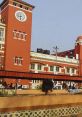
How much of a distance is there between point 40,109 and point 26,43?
41155 millimetres

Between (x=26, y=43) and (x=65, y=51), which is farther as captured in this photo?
(x=65, y=51)

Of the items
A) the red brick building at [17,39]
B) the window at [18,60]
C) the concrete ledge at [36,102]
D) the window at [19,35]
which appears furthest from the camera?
the window at [19,35]

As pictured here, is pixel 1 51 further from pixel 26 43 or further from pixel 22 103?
pixel 22 103

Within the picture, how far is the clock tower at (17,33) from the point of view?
170ft

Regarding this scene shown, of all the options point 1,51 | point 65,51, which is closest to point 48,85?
point 1,51

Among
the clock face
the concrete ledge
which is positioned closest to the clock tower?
the clock face

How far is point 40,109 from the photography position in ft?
45.6

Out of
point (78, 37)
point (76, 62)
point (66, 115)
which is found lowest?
Answer: point (66, 115)

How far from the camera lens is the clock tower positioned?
170ft

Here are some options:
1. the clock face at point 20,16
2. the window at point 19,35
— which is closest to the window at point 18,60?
the window at point 19,35

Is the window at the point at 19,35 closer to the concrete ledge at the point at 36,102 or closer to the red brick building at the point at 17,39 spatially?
the red brick building at the point at 17,39

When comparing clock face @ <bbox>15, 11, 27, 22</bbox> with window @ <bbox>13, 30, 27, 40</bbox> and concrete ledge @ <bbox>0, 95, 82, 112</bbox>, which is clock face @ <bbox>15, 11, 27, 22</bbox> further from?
concrete ledge @ <bbox>0, 95, 82, 112</bbox>

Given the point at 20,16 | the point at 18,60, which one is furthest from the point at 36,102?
the point at 20,16

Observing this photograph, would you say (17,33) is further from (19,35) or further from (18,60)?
(18,60)
